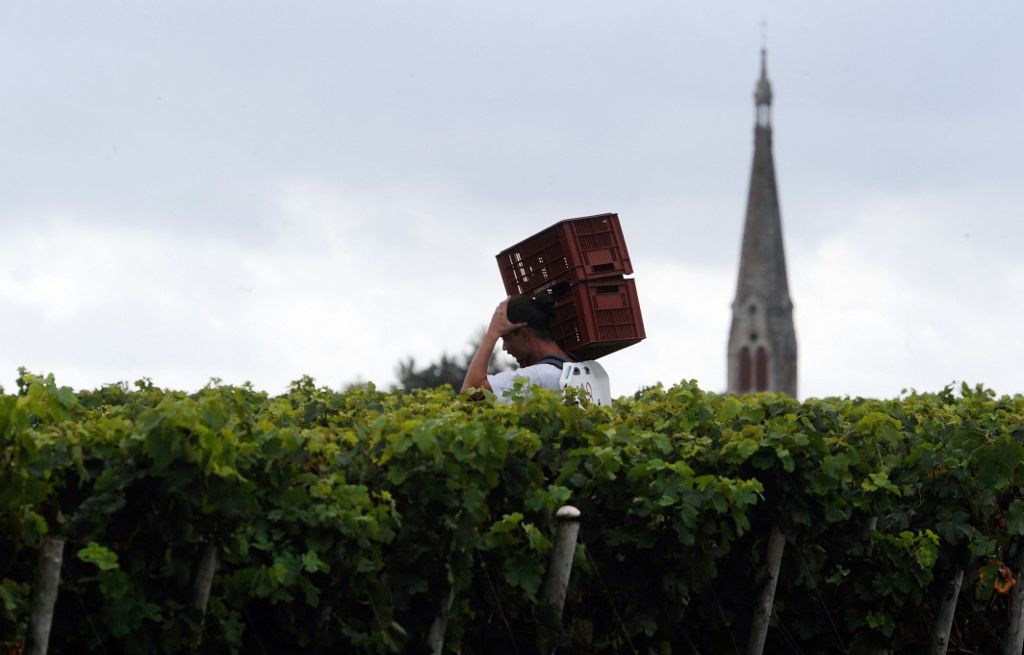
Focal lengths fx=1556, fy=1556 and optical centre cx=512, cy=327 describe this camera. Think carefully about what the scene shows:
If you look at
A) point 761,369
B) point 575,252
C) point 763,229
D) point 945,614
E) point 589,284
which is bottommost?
point 945,614

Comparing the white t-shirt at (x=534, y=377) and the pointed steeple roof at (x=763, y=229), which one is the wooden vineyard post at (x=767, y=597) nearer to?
the white t-shirt at (x=534, y=377)

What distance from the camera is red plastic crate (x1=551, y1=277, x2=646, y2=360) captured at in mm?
8258

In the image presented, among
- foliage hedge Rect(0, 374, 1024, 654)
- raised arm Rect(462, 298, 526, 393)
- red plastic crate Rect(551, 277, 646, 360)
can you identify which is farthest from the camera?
red plastic crate Rect(551, 277, 646, 360)

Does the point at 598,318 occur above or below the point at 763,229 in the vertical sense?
below

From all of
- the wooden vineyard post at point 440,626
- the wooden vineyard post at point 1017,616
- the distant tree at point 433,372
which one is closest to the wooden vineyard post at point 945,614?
the wooden vineyard post at point 1017,616

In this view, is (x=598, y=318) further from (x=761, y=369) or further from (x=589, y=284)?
(x=761, y=369)

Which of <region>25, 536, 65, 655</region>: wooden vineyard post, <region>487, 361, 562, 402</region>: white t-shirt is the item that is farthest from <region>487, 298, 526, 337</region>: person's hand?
<region>25, 536, 65, 655</region>: wooden vineyard post

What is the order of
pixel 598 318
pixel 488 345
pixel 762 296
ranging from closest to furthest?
pixel 488 345
pixel 598 318
pixel 762 296

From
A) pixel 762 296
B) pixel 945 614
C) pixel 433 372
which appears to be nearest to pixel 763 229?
pixel 762 296

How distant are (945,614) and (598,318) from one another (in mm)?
2318

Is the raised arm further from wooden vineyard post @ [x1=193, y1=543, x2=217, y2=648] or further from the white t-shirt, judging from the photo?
wooden vineyard post @ [x1=193, y1=543, x2=217, y2=648]

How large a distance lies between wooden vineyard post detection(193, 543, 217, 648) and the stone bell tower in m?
97.7

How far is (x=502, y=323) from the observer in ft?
26.8

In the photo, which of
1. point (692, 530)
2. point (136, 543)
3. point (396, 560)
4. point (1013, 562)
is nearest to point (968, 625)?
point (1013, 562)
